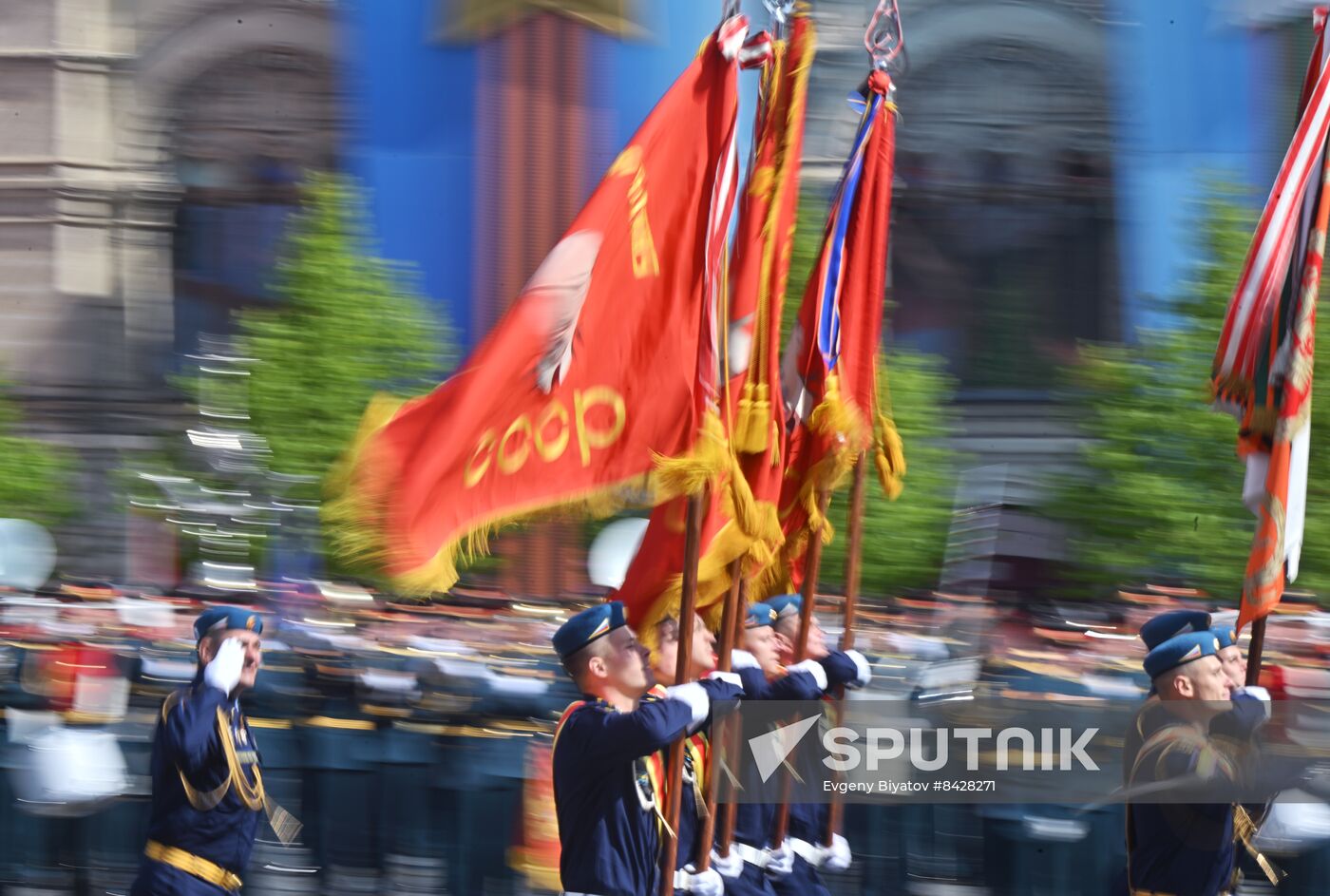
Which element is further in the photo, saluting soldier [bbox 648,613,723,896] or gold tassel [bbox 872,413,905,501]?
gold tassel [bbox 872,413,905,501]

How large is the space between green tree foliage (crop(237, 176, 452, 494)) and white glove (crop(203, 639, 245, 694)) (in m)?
10.6

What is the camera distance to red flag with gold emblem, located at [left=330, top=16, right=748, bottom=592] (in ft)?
12.6

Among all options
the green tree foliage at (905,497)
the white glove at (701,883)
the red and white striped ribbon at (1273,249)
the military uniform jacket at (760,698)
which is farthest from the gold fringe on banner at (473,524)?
the green tree foliage at (905,497)

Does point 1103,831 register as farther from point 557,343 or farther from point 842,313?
point 557,343

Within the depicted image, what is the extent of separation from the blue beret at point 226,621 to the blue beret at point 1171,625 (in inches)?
114

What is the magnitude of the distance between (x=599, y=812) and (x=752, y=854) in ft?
3.05

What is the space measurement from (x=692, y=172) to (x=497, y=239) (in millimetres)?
12657

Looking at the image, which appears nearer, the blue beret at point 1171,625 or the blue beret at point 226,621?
the blue beret at point 1171,625

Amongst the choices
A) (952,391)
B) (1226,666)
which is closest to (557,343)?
(1226,666)

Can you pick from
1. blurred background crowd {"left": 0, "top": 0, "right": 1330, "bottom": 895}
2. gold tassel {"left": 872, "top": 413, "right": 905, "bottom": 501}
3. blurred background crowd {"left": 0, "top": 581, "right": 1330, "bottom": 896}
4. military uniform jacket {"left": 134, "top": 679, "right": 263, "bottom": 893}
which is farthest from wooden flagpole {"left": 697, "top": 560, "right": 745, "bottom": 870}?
blurred background crowd {"left": 0, "top": 0, "right": 1330, "bottom": 895}

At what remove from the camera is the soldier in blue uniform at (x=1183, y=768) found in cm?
468

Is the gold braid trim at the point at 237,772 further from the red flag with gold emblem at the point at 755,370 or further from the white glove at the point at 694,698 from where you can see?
the white glove at the point at 694,698

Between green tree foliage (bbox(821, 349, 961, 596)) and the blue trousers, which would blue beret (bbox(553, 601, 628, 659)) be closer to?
the blue trousers

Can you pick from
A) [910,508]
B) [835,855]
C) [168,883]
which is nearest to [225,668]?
[168,883]
